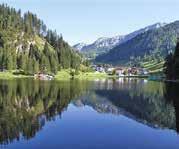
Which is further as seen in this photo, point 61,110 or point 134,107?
point 134,107

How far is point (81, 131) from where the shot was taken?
56.6 meters

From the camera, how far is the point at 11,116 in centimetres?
6781

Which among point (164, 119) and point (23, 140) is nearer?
point (23, 140)

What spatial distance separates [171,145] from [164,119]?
22.6 metres

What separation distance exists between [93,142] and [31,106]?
38668 mm

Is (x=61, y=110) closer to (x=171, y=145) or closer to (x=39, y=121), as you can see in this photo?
(x=39, y=121)

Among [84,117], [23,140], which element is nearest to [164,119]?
[84,117]

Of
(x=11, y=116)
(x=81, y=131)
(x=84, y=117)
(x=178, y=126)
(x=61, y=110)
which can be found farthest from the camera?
(x=61, y=110)

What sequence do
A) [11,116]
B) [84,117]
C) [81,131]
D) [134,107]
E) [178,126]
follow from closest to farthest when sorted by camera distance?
[81,131]
[178,126]
[11,116]
[84,117]
[134,107]

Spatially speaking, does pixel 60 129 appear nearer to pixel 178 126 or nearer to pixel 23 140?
pixel 23 140

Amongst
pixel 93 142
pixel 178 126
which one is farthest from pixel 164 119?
pixel 93 142

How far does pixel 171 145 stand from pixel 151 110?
A: 123 feet

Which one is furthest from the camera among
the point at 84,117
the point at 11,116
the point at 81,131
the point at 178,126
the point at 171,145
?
the point at 84,117

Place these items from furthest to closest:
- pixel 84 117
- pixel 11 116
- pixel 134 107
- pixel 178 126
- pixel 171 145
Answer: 1. pixel 134 107
2. pixel 84 117
3. pixel 11 116
4. pixel 178 126
5. pixel 171 145
